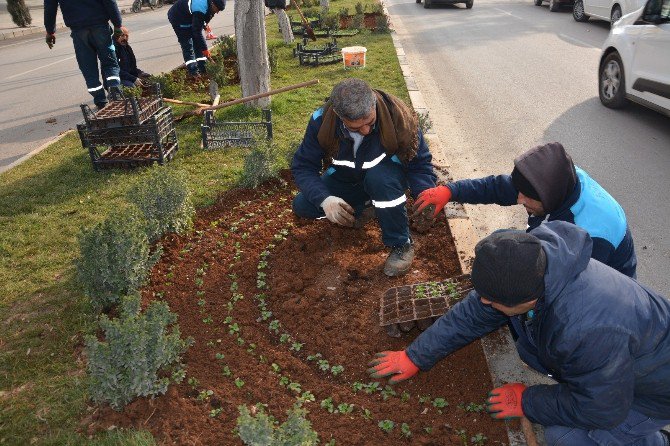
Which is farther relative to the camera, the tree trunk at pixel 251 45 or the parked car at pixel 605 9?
the parked car at pixel 605 9

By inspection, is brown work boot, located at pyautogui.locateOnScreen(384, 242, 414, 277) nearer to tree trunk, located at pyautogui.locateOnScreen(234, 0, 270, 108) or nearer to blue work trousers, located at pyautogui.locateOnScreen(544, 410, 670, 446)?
blue work trousers, located at pyautogui.locateOnScreen(544, 410, 670, 446)

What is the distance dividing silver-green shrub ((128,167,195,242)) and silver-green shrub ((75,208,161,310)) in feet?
1.88

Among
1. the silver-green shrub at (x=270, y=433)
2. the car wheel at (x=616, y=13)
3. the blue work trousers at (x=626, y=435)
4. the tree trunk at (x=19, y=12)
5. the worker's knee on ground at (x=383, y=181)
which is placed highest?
the tree trunk at (x=19, y=12)

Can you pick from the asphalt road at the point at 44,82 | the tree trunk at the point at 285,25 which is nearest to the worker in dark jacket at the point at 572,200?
the asphalt road at the point at 44,82

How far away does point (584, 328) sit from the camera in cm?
196

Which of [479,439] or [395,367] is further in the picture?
[395,367]

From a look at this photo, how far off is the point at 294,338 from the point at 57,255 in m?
2.32

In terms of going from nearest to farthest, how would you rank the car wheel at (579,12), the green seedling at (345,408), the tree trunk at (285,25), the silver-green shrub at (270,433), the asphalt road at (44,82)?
the silver-green shrub at (270,433) → the green seedling at (345,408) → the asphalt road at (44,82) → the tree trunk at (285,25) → the car wheel at (579,12)

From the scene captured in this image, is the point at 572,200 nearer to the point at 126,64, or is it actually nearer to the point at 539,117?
the point at 539,117

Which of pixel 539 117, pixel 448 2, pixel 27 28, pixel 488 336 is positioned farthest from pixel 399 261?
pixel 27 28

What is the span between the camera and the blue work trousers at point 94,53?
712cm

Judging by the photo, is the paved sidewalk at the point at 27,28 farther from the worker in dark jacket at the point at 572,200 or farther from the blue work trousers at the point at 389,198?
the worker in dark jacket at the point at 572,200

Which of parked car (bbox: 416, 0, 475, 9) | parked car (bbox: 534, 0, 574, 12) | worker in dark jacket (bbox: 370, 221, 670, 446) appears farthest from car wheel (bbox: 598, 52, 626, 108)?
parked car (bbox: 416, 0, 475, 9)

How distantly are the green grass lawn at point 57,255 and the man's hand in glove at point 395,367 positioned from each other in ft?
4.06
